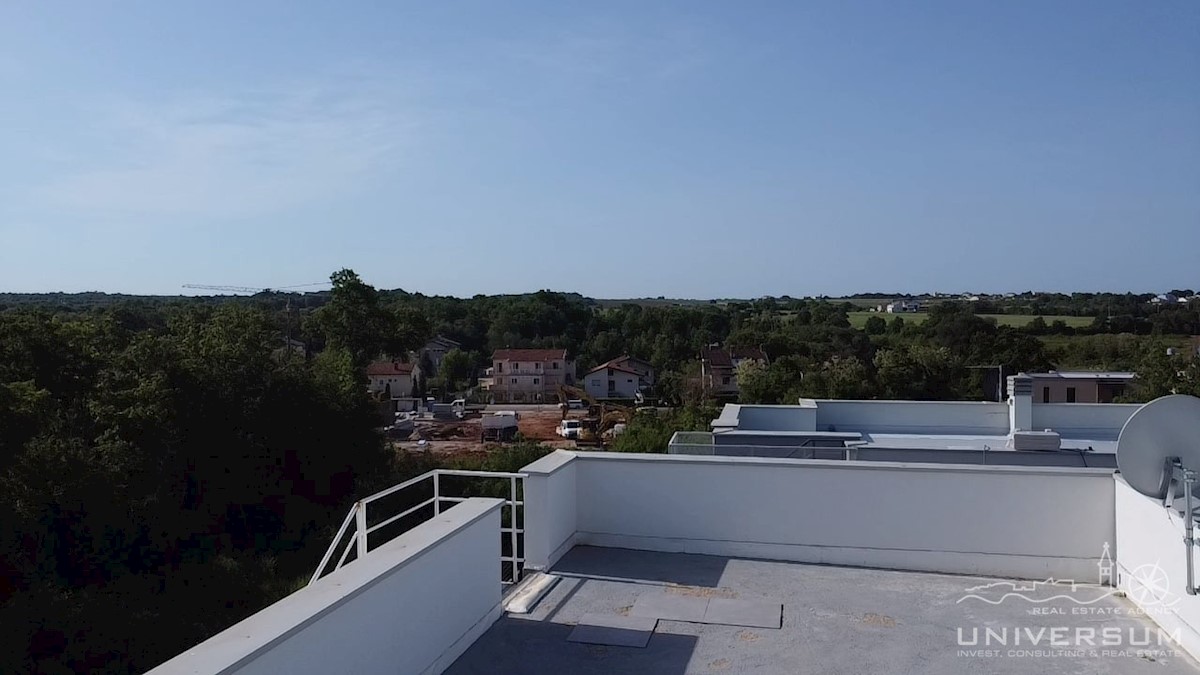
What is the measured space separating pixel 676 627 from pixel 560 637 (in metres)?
0.63

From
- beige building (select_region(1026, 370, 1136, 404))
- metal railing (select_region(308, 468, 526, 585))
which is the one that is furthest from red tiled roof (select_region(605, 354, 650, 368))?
metal railing (select_region(308, 468, 526, 585))

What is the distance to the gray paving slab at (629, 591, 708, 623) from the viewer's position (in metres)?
4.73

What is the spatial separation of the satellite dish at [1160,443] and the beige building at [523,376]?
64.1 m

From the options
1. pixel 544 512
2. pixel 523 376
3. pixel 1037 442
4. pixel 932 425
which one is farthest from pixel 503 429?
pixel 544 512

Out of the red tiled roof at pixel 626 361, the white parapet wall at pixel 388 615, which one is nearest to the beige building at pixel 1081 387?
the white parapet wall at pixel 388 615

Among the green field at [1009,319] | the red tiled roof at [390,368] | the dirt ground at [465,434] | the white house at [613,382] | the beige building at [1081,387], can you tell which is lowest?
the dirt ground at [465,434]

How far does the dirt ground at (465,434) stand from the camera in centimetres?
4038

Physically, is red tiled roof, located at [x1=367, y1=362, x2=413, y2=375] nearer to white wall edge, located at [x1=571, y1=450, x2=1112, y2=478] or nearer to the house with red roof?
the house with red roof

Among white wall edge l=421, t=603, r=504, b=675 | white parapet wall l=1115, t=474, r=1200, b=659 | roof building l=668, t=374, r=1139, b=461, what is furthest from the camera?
roof building l=668, t=374, r=1139, b=461

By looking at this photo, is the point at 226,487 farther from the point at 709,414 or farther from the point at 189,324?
the point at 709,414

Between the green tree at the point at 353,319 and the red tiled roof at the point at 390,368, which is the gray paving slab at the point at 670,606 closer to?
the green tree at the point at 353,319

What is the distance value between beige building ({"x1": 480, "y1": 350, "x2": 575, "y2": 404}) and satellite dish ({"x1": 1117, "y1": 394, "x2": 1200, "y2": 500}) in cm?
6412

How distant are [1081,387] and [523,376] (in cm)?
4526

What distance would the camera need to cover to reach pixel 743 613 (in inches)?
188
